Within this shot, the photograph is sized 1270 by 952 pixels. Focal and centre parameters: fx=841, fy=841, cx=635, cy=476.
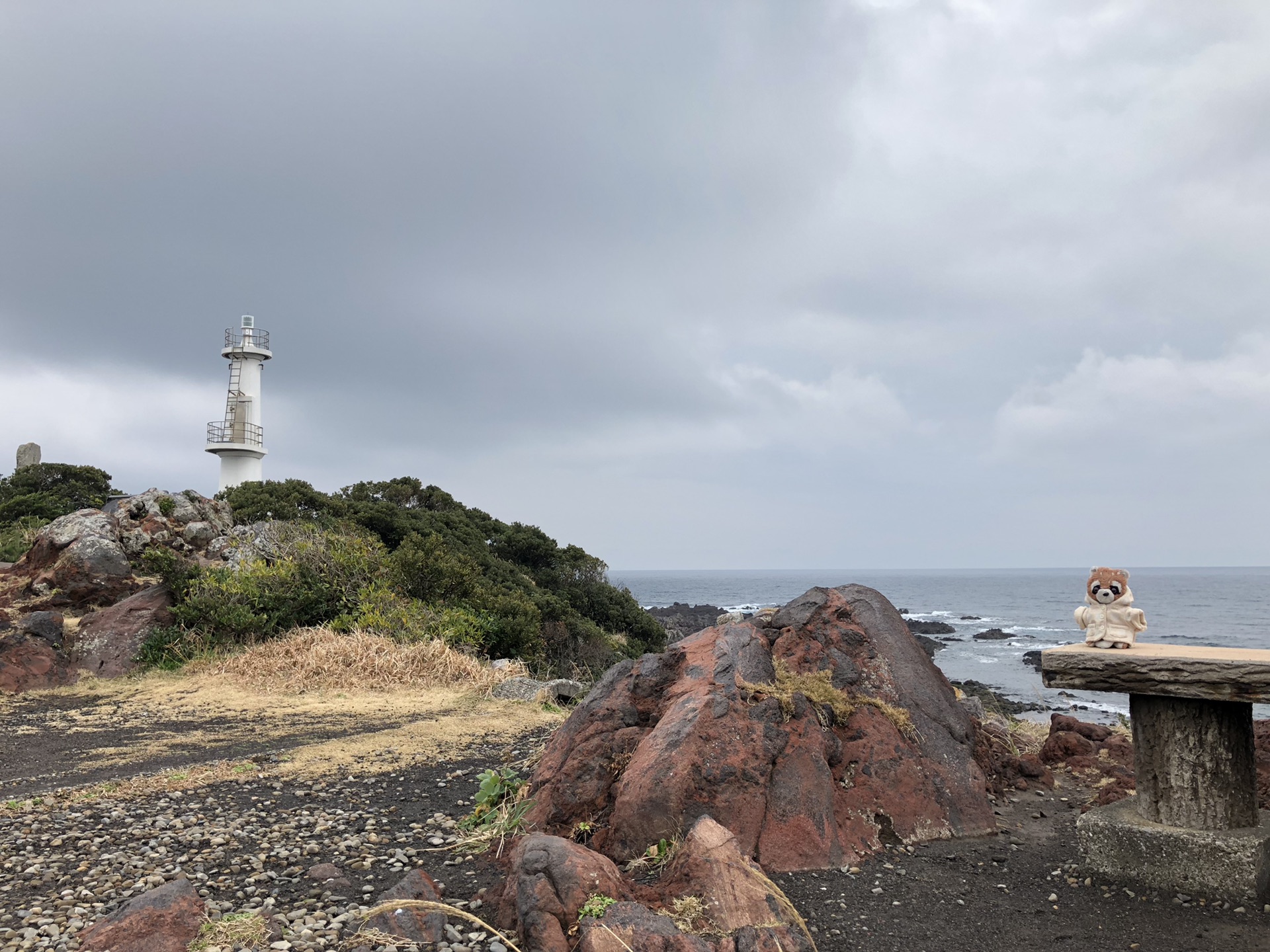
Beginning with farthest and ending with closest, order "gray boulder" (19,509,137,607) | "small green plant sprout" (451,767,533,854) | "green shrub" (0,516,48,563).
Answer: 1. "green shrub" (0,516,48,563)
2. "gray boulder" (19,509,137,607)
3. "small green plant sprout" (451,767,533,854)

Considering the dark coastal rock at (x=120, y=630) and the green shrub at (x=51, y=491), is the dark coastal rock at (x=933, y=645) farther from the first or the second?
the green shrub at (x=51, y=491)

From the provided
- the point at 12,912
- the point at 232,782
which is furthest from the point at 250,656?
the point at 12,912

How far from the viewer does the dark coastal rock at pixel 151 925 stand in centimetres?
359

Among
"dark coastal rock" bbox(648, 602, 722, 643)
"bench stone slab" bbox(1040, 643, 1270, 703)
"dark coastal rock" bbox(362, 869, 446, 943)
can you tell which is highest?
"bench stone slab" bbox(1040, 643, 1270, 703)

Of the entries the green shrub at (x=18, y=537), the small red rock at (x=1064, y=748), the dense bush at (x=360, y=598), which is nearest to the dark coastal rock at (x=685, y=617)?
the dense bush at (x=360, y=598)

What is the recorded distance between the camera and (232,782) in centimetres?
690

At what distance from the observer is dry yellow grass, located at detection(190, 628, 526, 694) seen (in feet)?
39.4

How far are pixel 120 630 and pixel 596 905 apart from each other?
40.8 ft

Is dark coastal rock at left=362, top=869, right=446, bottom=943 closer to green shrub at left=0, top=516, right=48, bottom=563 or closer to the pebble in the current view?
the pebble

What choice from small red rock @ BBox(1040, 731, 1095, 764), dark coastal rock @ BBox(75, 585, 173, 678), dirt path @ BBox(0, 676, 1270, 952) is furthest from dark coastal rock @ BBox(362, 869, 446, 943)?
dark coastal rock @ BBox(75, 585, 173, 678)

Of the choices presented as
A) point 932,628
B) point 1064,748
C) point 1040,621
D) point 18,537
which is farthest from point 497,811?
point 1040,621

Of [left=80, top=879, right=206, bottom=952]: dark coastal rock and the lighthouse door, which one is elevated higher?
the lighthouse door

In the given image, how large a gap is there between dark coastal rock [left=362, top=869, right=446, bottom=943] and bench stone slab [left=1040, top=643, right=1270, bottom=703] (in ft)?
11.0

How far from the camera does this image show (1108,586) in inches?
198
